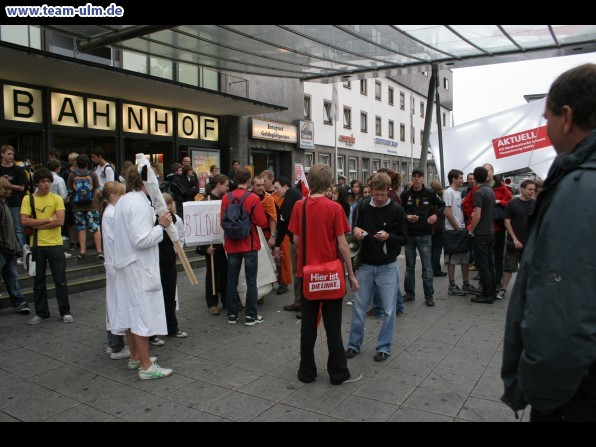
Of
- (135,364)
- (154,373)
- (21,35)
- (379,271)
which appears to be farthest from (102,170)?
(379,271)

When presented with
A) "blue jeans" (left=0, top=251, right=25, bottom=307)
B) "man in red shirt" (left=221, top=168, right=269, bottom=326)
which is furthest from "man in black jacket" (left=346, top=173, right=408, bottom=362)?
"blue jeans" (left=0, top=251, right=25, bottom=307)

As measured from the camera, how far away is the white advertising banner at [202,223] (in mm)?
6562

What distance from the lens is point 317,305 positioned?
427cm

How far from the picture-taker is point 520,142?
13789 millimetres

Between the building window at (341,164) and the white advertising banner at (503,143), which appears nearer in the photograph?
the white advertising banner at (503,143)

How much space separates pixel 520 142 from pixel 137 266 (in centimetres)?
1269

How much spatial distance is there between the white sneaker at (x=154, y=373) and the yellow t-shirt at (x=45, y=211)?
279 centimetres

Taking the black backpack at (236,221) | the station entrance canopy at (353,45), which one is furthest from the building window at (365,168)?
the black backpack at (236,221)

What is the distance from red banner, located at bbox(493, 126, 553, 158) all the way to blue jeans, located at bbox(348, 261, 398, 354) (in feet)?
35.0

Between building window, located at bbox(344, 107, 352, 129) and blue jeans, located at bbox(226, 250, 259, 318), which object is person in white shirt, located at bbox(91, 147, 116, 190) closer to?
blue jeans, located at bbox(226, 250, 259, 318)

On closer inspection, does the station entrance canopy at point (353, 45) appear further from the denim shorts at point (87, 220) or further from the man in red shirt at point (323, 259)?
the man in red shirt at point (323, 259)

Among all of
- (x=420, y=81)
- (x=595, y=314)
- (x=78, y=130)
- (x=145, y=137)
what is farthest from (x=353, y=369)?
(x=420, y=81)
